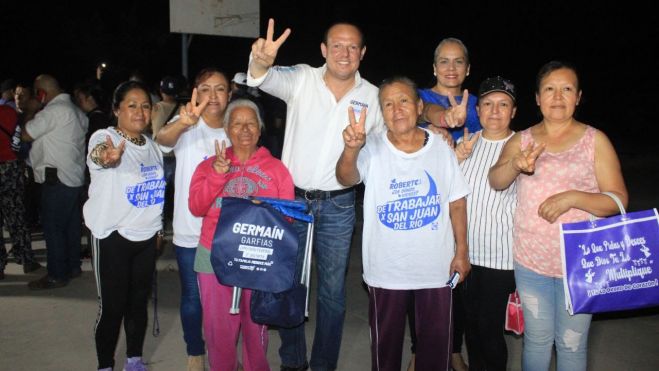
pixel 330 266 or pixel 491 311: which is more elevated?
pixel 330 266

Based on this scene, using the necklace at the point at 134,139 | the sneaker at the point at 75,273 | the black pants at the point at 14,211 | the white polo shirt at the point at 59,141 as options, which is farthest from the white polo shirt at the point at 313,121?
the black pants at the point at 14,211

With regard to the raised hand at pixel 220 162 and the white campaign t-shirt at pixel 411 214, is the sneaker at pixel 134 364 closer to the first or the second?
the raised hand at pixel 220 162

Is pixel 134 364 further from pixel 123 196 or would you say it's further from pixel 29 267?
pixel 29 267

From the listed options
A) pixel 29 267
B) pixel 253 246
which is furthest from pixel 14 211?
pixel 253 246

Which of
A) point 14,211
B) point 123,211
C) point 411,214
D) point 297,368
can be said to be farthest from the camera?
point 14,211

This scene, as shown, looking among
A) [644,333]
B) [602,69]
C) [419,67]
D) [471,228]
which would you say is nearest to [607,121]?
[602,69]

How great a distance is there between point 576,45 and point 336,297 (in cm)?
2825

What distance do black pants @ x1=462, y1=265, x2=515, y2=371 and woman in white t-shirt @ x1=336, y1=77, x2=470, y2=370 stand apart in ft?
0.89

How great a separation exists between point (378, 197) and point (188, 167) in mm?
1303

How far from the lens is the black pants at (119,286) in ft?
12.5

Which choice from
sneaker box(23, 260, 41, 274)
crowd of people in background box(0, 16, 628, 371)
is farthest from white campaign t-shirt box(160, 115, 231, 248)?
sneaker box(23, 260, 41, 274)

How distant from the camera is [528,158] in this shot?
3113 mm

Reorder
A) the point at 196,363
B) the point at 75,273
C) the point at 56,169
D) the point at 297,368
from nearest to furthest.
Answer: the point at 196,363
the point at 297,368
the point at 56,169
the point at 75,273

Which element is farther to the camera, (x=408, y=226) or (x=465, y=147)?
(x=465, y=147)
